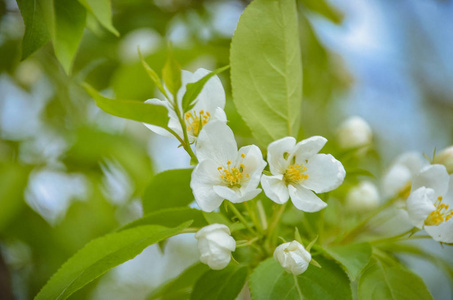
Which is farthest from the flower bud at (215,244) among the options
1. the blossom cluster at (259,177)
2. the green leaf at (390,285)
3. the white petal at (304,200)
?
the green leaf at (390,285)

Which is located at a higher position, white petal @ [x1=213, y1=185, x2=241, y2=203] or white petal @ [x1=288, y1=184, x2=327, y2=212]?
white petal @ [x1=213, y1=185, x2=241, y2=203]

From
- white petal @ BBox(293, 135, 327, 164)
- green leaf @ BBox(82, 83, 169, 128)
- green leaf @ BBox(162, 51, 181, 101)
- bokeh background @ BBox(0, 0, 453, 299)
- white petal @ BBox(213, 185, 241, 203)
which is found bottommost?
bokeh background @ BBox(0, 0, 453, 299)

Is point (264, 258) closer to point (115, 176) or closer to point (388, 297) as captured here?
point (388, 297)

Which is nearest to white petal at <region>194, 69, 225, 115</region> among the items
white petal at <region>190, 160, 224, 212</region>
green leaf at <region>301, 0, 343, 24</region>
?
white petal at <region>190, 160, 224, 212</region>

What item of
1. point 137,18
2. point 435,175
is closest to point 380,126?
point 137,18

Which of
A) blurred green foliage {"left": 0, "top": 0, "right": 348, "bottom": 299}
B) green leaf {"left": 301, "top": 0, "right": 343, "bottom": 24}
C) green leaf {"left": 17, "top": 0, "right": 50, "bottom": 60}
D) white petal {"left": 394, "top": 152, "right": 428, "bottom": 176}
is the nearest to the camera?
green leaf {"left": 17, "top": 0, "right": 50, "bottom": 60}

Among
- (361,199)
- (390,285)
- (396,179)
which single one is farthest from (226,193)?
(361,199)

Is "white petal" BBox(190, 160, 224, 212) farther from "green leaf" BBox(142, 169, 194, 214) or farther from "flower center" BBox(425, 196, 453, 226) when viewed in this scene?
"flower center" BBox(425, 196, 453, 226)

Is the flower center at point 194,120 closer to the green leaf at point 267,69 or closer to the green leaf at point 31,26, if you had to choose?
the green leaf at point 267,69
